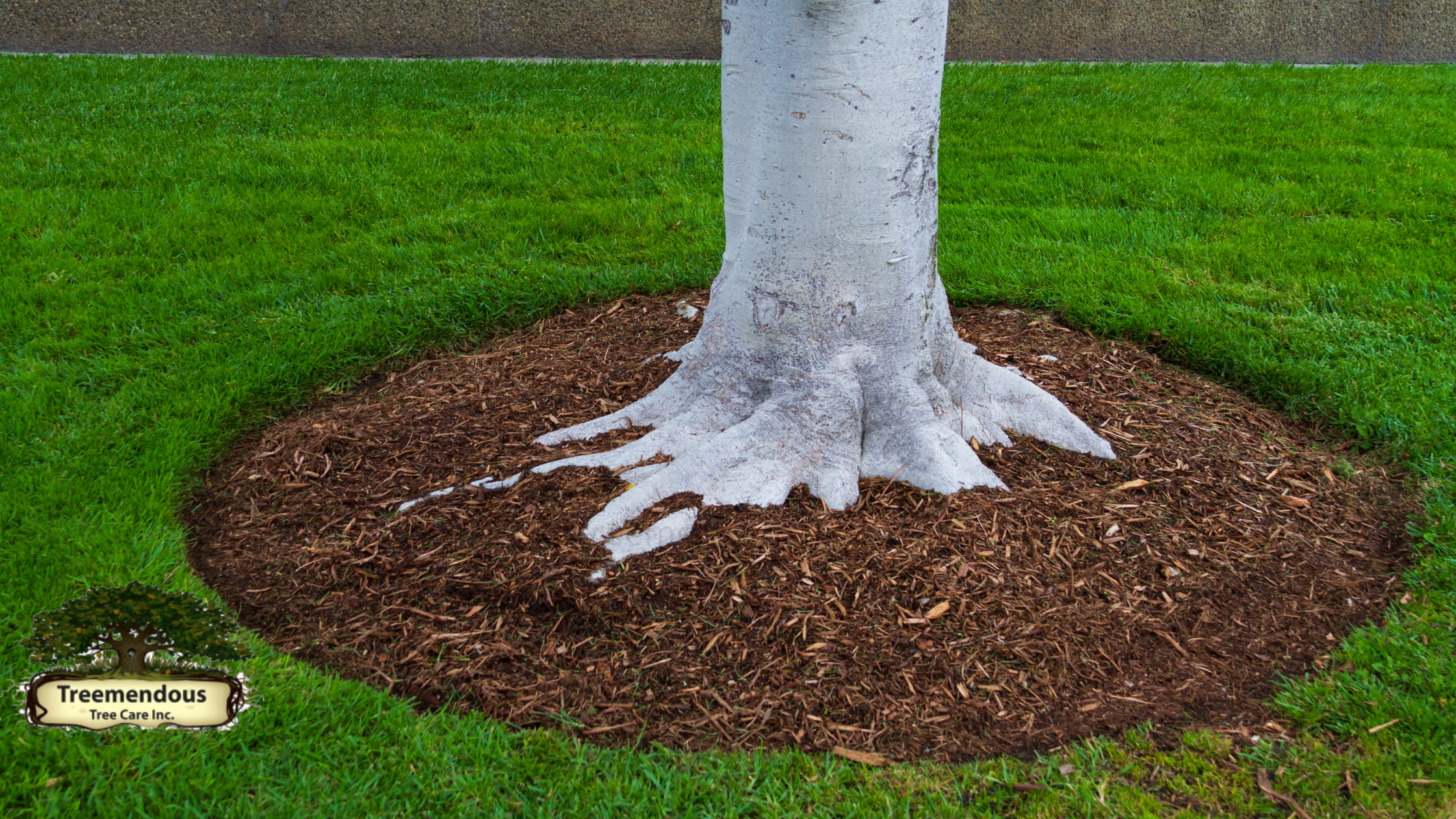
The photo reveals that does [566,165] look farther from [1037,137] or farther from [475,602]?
[475,602]

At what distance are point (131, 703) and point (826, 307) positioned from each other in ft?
7.38

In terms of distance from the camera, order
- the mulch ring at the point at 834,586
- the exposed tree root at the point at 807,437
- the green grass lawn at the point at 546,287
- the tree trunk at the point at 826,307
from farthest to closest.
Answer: the exposed tree root at the point at 807,437, the tree trunk at the point at 826,307, the mulch ring at the point at 834,586, the green grass lawn at the point at 546,287

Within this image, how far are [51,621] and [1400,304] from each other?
559cm

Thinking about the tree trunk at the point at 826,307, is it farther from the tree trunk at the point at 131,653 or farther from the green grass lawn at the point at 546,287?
the tree trunk at the point at 131,653

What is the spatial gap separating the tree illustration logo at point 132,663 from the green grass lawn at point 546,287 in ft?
0.25

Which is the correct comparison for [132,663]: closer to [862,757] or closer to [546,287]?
[862,757]

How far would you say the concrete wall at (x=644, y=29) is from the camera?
10148mm

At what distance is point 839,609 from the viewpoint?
9.20 feet

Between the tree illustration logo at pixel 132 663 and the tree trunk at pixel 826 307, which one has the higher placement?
the tree trunk at pixel 826 307

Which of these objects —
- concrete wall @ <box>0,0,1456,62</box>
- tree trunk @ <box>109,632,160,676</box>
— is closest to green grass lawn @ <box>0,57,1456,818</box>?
tree trunk @ <box>109,632,160,676</box>

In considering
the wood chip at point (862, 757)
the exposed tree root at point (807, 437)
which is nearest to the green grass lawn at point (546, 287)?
the wood chip at point (862, 757)

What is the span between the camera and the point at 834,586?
2869mm

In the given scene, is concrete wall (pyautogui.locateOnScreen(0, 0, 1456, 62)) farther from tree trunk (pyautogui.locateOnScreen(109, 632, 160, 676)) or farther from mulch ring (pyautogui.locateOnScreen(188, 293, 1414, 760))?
tree trunk (pyautogui.locateOnScreen(109, 632, 160, 676))

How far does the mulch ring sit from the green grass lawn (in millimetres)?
130
